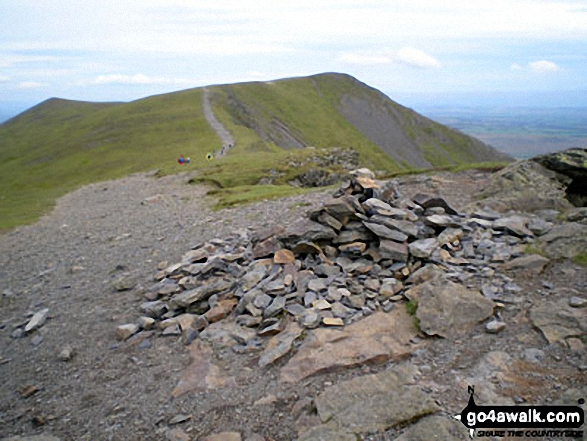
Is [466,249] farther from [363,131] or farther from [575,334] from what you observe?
[363,131]

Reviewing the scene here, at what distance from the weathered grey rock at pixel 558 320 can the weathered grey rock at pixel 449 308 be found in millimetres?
1060

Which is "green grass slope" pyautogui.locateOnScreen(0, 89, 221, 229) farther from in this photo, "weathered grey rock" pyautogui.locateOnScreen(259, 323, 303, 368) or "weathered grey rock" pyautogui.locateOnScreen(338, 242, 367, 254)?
"weathered grey rock" pyautogui.locateOnScreen(259, 323, 303, 368)

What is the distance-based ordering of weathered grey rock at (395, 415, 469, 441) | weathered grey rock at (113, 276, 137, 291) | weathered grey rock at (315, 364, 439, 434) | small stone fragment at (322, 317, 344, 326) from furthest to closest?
weathered grey rock at (113, 276, 137, 291)
small stone fragment at (322, 317, 344, 326)
weathered grey rock at (315, 364, 439, 434)
weathered grey rock at (395, 415, 469, 441)

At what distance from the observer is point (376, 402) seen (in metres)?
8.16

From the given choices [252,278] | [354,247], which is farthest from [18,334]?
[354,247]

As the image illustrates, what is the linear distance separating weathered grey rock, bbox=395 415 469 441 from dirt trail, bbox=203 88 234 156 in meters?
57.0

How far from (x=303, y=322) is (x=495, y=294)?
512cm

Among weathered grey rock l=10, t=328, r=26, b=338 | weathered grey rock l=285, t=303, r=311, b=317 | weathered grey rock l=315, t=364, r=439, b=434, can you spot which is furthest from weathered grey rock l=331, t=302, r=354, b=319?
weathered grey rock l=10, t=328, r=26, b=338

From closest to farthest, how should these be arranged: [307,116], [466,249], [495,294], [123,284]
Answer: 1. [495,294]
2. [466,249]
3. [123,284]
4. [307,116]

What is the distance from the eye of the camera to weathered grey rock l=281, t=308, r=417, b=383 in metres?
9.66

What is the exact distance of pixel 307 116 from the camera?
15550 centimetres

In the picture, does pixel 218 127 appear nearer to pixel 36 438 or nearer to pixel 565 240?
pixel 565 240

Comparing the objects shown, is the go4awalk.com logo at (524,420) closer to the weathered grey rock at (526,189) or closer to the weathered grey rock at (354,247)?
the weathered grey rock at (354,247)

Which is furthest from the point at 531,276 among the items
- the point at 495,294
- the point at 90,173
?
the point at 90,173
